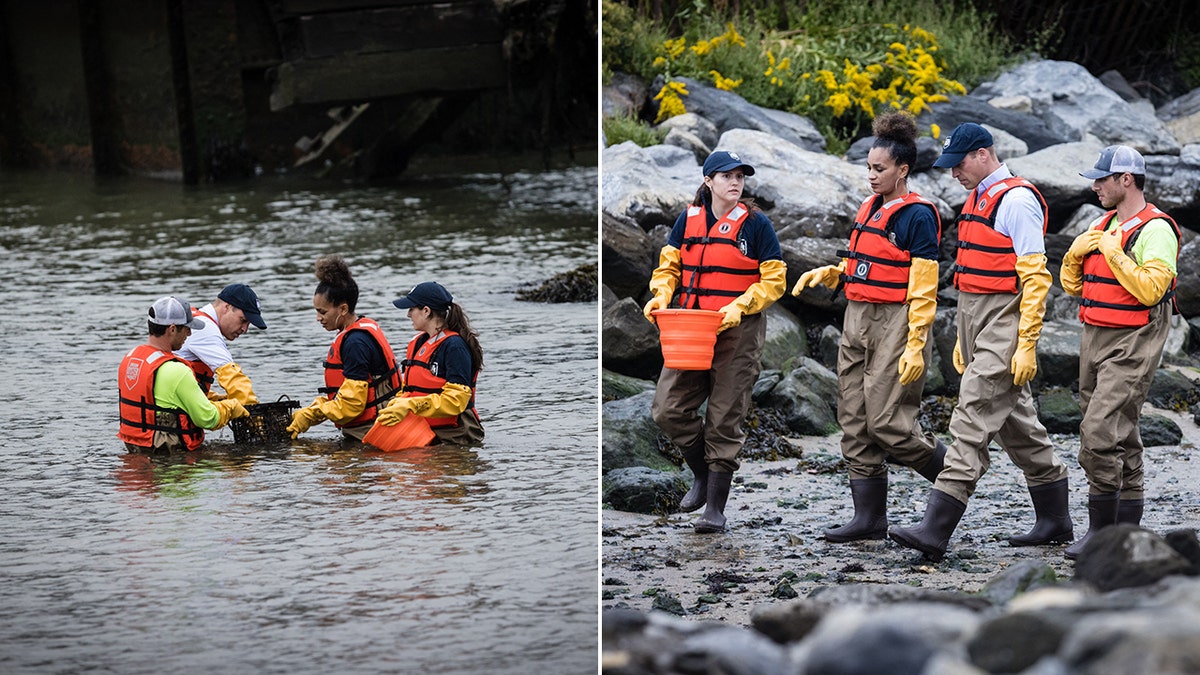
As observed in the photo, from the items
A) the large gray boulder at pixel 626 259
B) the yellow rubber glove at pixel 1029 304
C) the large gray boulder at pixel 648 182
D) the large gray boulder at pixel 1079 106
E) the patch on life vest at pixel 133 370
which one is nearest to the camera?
the yellow rubber glove at pixel 1029 304

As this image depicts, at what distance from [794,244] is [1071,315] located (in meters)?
2.05

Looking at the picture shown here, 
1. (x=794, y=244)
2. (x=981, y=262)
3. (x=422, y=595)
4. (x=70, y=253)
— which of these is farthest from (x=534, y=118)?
(x=422, y=595)

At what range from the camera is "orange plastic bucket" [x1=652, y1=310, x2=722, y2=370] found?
6.79 m

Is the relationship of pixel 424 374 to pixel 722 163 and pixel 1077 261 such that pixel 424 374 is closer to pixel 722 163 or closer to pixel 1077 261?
pixel 722 163

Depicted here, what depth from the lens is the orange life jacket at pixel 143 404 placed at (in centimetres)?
711

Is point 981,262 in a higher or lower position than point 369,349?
higher

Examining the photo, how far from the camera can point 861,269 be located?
266 inches

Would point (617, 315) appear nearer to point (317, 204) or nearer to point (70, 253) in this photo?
point (70, 253)

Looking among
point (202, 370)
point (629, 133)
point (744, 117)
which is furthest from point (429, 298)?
point (744, 117)

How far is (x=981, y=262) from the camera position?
6.48m

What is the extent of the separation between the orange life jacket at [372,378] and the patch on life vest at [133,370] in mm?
838

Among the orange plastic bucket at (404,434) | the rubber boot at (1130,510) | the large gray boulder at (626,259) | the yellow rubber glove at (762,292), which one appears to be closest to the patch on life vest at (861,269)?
the yellow rubber glove at (762,292)

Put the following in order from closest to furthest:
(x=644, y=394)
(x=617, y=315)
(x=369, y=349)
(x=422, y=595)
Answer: (x=422, y=595)
(x=369, y=349)
(x=644, y=394)
(x=617, y=315)

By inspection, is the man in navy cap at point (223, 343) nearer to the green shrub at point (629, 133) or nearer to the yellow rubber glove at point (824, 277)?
the yellow rubber glove at point (824, 277)
